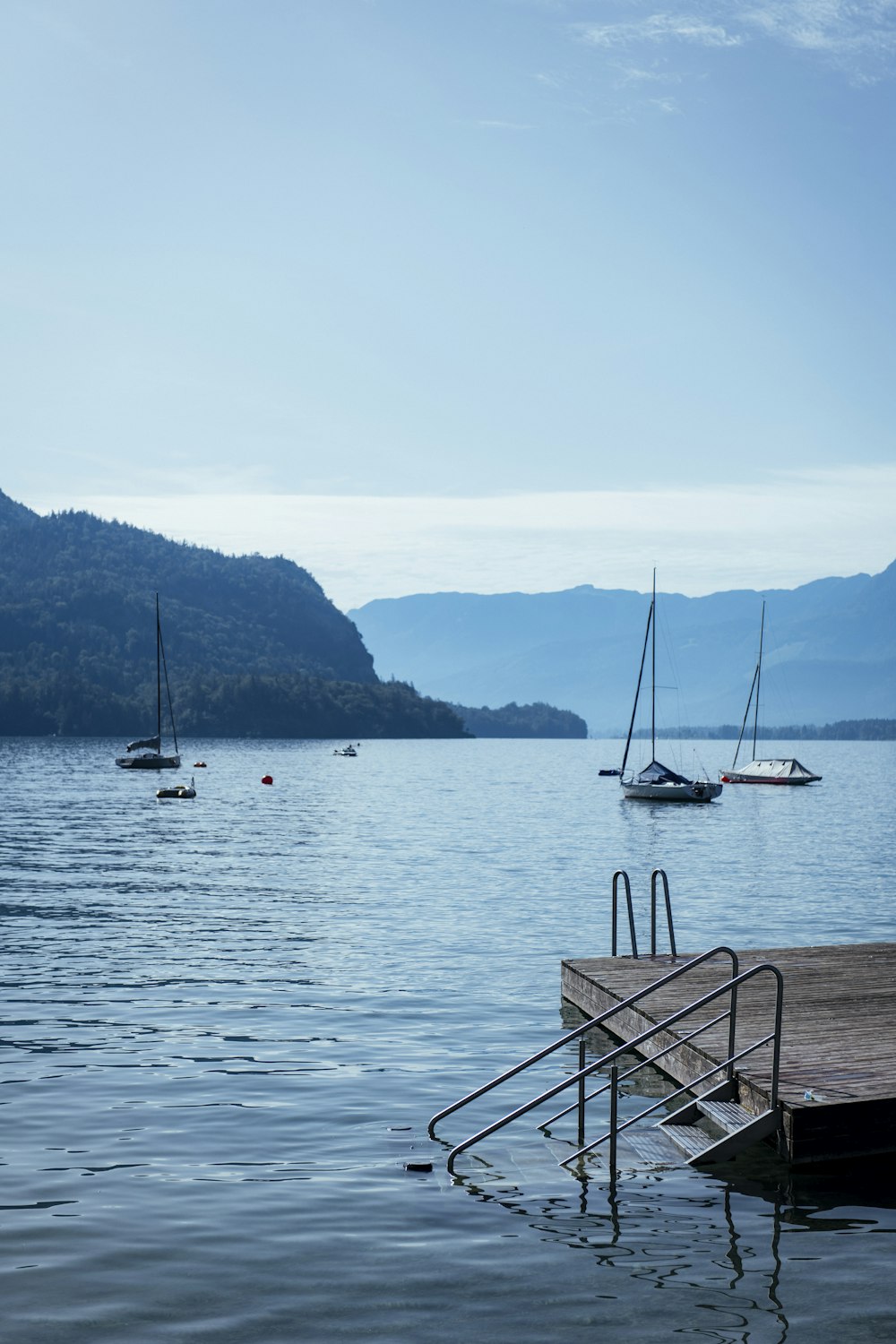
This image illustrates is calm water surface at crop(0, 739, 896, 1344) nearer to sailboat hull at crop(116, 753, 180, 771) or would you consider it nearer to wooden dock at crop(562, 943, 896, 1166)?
wooden dock at crop(562, 943, 896, 1166)

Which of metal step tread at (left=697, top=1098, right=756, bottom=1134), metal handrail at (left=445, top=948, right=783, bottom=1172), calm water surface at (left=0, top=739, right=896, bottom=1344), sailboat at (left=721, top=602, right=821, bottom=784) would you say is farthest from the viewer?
sailboat at (left=721, top=602, right=821, bottom=784)

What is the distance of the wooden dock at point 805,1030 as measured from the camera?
1250cm

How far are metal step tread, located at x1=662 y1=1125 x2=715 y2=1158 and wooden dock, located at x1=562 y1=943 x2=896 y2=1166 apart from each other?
63 centimetres

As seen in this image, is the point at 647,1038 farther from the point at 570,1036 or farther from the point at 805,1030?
the point at 805,1030

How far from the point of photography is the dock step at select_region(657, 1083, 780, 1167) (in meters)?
12.5

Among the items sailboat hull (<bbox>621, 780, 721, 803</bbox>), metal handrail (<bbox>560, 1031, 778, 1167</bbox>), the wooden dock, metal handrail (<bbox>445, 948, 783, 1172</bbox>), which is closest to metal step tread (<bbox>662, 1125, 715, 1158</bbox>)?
metal handrail (<bbox>560, 1031, 778, 1167</bbox>)

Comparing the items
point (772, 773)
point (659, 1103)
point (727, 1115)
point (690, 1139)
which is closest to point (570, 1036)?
point (659, 1103)

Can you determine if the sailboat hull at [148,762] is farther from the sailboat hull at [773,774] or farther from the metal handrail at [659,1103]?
the metal handrail at [659,1103]

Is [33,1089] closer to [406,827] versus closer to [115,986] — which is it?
[115,986]

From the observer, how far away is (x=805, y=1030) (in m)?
15.6

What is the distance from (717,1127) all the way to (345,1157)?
153 inches

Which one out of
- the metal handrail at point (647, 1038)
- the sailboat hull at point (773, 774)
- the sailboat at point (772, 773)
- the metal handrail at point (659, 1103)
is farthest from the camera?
the sailboat at point (772, 773)

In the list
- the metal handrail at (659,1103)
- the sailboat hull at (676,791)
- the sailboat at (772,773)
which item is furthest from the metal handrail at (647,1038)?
the sailboat at (772,773)

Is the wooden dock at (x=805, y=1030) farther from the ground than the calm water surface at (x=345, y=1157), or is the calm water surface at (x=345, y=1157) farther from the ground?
the wooden dock at (x=805, y=1030)
